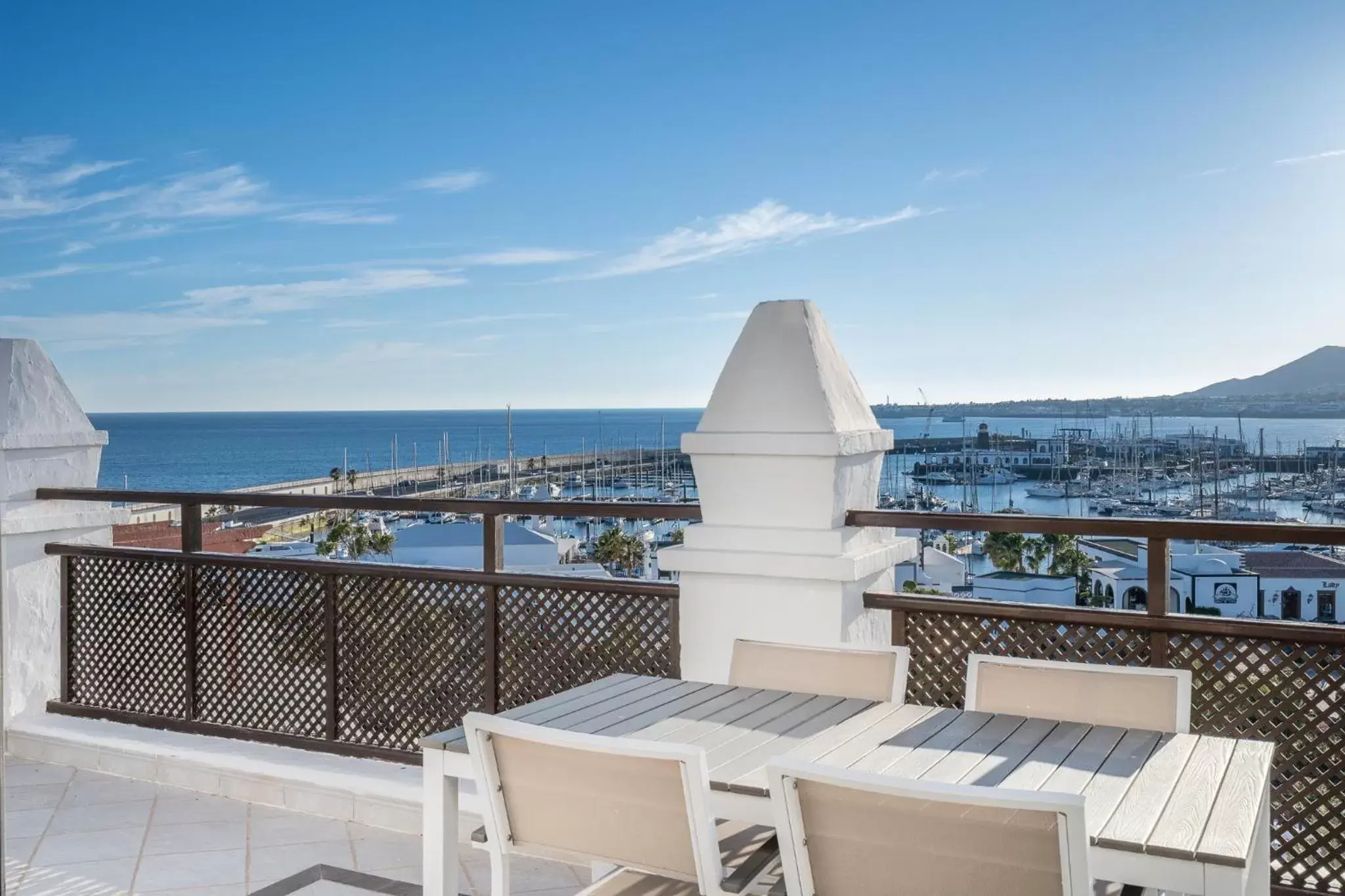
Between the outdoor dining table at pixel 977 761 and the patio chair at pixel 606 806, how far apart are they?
0.17m

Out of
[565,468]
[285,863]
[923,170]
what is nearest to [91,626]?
[285,863]

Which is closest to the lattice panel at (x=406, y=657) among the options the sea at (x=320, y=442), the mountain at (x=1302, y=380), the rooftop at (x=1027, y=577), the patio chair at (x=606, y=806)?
the patio chair at (x=606, y=806)

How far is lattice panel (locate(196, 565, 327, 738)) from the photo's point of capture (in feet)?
14.9

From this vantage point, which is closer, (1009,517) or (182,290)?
(1009,517)

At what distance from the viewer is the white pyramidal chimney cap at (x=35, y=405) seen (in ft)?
16.3

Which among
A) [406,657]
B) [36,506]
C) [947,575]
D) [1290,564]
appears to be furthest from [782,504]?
[947,575]

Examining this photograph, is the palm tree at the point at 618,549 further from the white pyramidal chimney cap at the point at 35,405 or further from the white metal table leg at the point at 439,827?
the white metal table leg at the point at 439,827

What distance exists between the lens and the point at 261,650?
4.61m

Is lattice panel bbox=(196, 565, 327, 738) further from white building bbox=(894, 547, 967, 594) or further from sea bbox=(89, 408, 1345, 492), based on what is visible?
sea bbox=(89, 408, 1345, 492)

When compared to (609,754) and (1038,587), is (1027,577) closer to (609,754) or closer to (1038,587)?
(1038,587)

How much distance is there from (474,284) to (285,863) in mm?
48168

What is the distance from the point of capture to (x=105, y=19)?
16.2 m

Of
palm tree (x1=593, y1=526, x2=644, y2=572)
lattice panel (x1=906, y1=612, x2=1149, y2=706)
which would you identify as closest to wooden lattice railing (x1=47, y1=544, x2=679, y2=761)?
lattice panel (x1=906, y1=612, x2=1149, y2=706)

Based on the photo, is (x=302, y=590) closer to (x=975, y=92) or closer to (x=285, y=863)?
(x=285, y=863)
